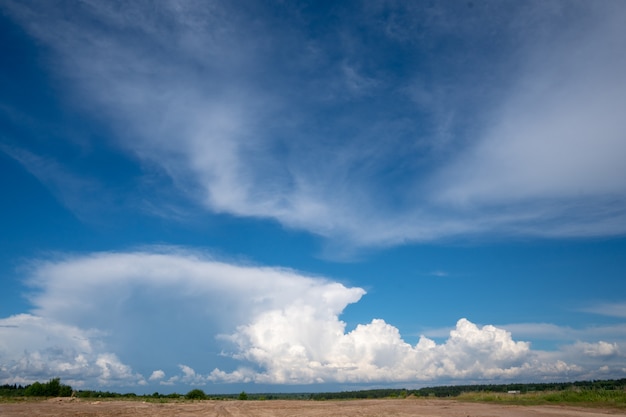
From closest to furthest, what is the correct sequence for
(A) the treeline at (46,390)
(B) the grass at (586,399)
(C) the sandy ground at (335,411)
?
(C) the sandy ground at (335,411)
(B) the grass at (586,399)
(A) the treeline at (46,390)

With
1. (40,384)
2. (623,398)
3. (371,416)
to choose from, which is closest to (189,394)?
(40,384)

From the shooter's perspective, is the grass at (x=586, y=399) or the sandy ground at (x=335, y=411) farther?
the grass at (x=586, y=399)

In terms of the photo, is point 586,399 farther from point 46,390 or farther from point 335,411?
point 46,390

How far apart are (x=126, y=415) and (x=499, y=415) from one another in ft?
102

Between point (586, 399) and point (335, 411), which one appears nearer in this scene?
point (335, 411)

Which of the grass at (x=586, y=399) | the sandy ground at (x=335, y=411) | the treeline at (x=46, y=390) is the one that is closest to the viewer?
the sandy ground at (x=335, y=411)

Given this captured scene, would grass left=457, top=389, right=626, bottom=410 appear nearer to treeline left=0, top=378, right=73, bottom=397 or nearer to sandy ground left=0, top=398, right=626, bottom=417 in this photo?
sandy ground left=0, top=398, right=626, bottom=417

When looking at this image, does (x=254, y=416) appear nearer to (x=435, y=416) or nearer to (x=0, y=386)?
(x=435, y=416)

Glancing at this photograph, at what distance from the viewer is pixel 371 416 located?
1328 inches

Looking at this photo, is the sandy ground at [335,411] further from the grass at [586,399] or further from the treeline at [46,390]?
the treeline at [46,390]

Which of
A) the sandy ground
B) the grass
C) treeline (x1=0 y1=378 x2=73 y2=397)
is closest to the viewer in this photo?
the sandy ground

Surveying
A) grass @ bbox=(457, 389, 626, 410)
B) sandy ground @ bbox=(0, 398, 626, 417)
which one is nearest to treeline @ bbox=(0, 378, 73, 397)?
sandy ground @ bbox=(0, 398, 626, 417)

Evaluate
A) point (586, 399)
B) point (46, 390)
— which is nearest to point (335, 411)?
point (586, 399)

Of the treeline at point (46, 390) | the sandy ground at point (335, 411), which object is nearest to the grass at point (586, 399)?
the sandy ground at point (335, 411)
